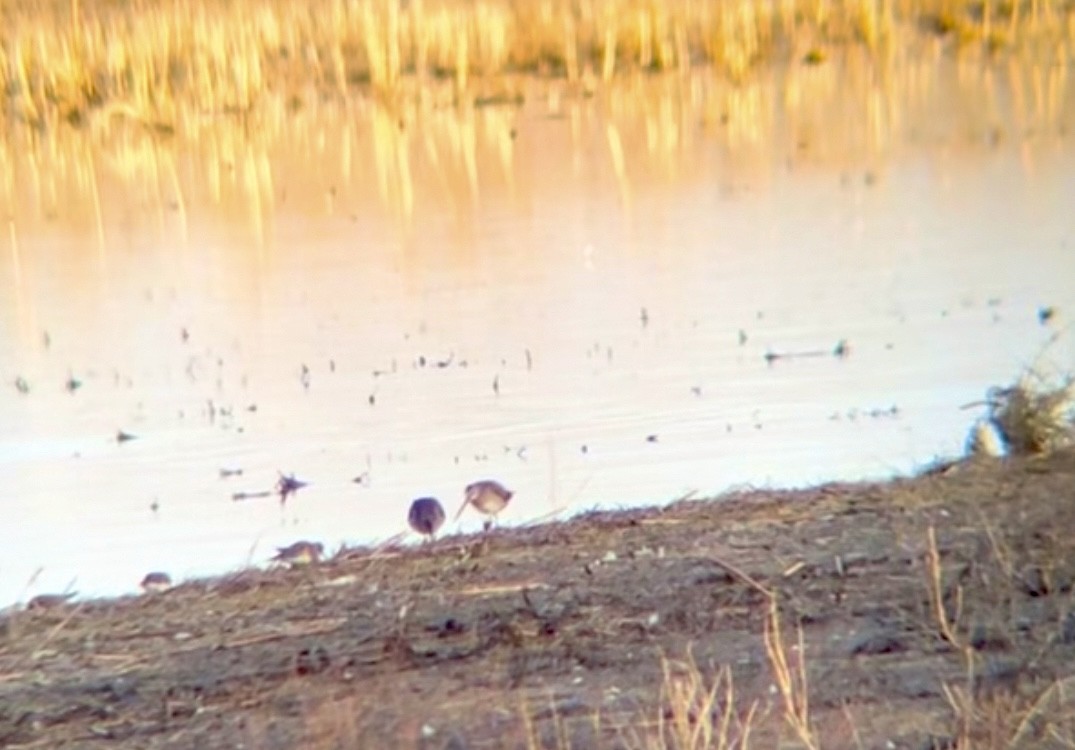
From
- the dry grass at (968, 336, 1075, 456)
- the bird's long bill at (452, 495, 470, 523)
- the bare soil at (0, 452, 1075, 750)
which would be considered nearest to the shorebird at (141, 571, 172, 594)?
the bare soil at (0, 452, 1075, 750)

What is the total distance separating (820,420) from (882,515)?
2287 millimetres

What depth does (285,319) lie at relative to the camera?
491 inches

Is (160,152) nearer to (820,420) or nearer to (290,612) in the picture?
(820,420)

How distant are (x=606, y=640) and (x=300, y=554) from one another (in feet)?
5.33

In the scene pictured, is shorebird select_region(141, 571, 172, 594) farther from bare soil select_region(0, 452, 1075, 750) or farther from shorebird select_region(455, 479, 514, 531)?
shorebird select_region(455, 479, 514, 531)

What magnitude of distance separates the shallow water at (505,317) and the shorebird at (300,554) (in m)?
0.39

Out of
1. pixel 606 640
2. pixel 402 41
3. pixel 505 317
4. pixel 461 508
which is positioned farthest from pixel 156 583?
pixel 402 41

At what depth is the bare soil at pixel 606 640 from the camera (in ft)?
18.0

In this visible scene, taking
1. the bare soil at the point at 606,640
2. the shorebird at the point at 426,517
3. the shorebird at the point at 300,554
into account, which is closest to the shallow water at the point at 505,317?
the shorebird at the point at 426,517

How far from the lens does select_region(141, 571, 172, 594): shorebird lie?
23.8 feet

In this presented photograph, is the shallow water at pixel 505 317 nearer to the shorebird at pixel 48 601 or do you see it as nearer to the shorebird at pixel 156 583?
the shorebird at pixel 156 583

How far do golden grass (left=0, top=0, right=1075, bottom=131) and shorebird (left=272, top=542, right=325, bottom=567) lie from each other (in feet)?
50.5

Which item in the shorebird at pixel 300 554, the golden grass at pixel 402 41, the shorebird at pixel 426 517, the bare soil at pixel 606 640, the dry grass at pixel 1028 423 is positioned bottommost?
the bare soil at pixel 606 640

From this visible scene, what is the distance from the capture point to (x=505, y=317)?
39.8 feet
